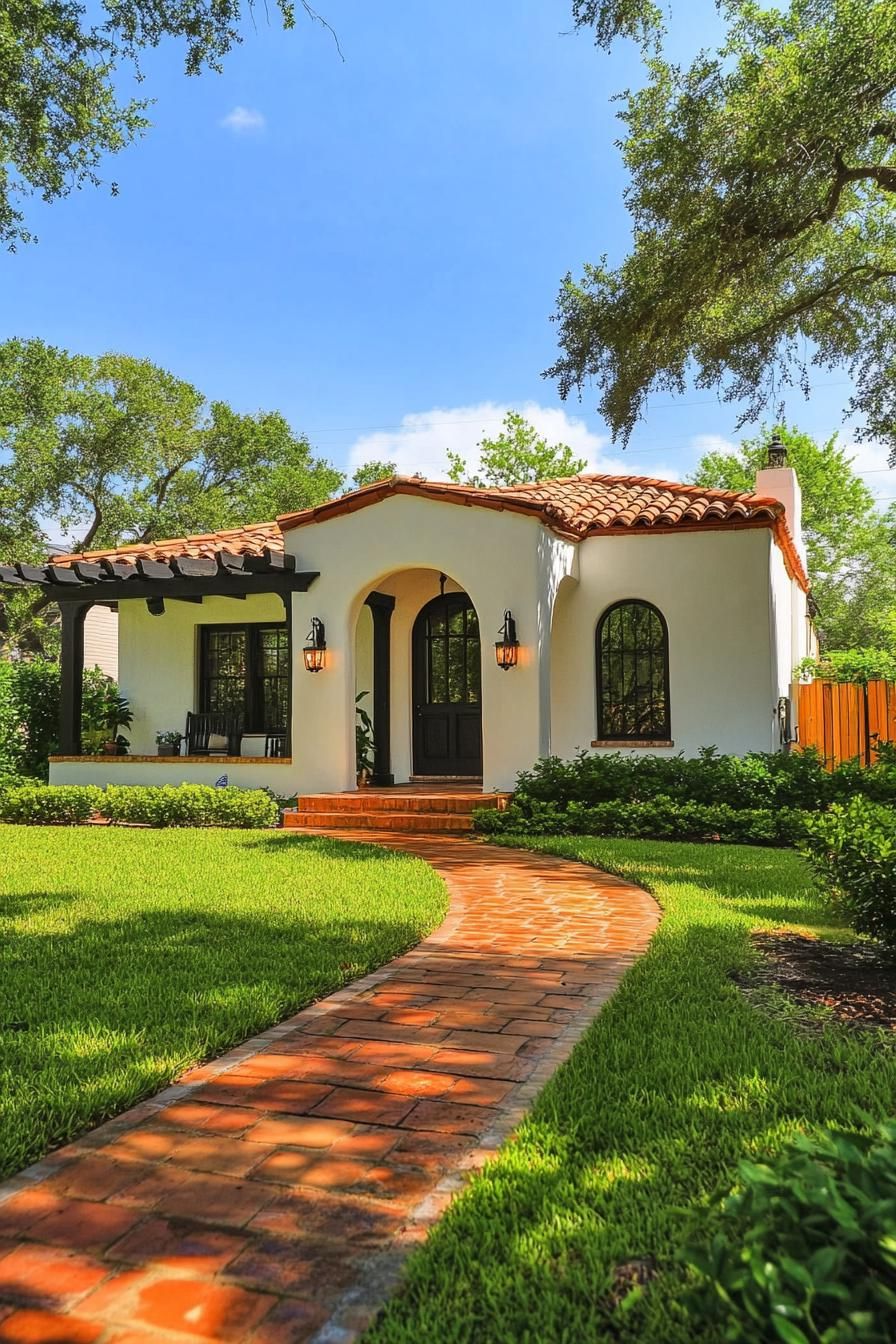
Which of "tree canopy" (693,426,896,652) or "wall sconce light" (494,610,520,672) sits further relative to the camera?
"tree canopy" (693,426,896,652)

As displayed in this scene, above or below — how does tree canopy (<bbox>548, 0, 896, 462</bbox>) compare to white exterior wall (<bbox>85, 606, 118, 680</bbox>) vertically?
above

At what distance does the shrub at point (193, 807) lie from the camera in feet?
38.9

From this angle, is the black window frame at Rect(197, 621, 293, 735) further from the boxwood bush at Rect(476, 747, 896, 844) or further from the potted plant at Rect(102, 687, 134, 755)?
the boxwood bush at Rect(476, 747, 896, 844)

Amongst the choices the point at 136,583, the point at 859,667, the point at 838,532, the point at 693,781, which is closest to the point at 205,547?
the point at 136,583

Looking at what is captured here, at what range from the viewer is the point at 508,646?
11750 mm

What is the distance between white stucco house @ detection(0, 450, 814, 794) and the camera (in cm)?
1209

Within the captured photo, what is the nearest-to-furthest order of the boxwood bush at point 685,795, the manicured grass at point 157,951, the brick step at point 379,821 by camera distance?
the manicured grass at point 157,951 → the boxwood bush at point 685,795 → the brick step at point 379,821

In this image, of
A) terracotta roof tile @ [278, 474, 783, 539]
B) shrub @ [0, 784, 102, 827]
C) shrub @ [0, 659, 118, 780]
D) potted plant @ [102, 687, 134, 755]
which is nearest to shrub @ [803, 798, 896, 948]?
terracotta roof tile @ [278, 474, 783, 539]

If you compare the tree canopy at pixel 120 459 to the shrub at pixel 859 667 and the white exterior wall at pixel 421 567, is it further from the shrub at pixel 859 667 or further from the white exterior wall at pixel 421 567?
the shrub at pixel 859 667

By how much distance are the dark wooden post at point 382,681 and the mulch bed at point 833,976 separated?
9432 mm

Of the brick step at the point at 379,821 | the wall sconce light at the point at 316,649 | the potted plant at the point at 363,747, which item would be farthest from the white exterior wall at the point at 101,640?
the brick step at the point at 379,821

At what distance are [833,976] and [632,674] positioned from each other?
28.5ft

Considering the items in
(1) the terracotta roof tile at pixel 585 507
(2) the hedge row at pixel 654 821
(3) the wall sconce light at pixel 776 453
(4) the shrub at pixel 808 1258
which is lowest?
(2) the hedge row at pixel 654 821

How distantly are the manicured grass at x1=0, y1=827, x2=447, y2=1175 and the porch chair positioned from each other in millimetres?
5320
